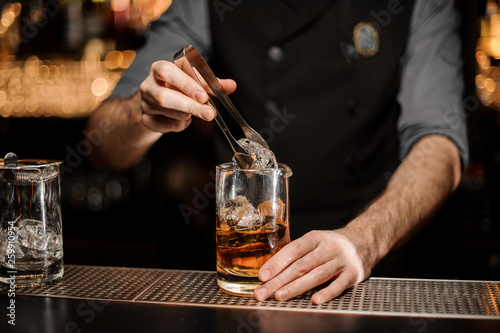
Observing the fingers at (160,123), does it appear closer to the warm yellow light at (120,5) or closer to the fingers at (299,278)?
the fingers at (299,278)

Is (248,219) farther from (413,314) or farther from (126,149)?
(126,149)

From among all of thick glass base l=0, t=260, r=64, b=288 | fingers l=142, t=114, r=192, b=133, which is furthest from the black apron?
thick glass base l=0, t=260, r=64, b=288

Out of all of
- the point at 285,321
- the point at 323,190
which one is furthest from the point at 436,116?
the point at 285,321

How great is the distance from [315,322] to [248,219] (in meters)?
0.22

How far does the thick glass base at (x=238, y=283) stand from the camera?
107 centimetres

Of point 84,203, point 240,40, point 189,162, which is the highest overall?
point 240,40

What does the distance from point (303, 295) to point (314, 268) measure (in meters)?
0.06

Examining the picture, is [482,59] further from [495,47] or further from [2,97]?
[2,97]

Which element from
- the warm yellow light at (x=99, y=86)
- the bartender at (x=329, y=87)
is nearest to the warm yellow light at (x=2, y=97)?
the warm yellow light at (x=99, y=86)

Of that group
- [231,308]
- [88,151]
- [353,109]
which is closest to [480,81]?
[353,109]

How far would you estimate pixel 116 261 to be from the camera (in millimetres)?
3225

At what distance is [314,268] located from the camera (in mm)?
1100

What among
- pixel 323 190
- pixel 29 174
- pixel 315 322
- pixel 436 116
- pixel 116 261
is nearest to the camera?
pixel 315 322

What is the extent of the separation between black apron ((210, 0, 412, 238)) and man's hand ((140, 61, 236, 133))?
574mm
